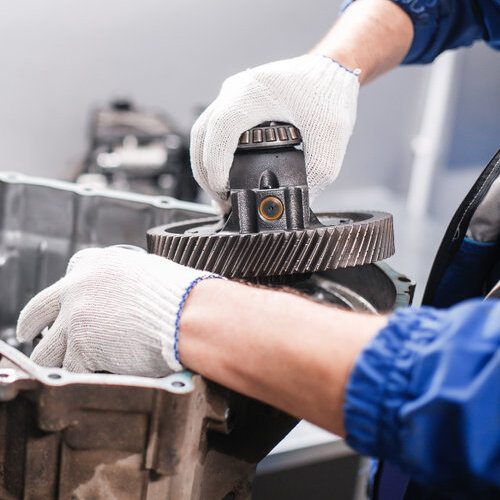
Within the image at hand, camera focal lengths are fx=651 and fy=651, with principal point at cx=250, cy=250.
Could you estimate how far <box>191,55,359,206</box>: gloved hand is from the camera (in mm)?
833

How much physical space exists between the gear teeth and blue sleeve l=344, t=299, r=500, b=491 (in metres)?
0.22

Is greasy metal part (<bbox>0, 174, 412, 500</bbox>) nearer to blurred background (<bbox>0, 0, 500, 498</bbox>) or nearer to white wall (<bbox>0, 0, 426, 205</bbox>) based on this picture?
blurred background (<bbox>0, 0, 500, 498</bbox>)

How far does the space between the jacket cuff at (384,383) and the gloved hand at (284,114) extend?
1.37ft

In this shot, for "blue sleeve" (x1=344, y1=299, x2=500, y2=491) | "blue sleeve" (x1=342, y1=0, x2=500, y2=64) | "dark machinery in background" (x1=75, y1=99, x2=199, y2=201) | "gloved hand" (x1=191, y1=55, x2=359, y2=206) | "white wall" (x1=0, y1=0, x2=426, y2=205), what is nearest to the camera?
"blue sleeve" (x1=344, y1=299, x2=500, y2=491)

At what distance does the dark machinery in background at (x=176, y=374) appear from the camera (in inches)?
21.3

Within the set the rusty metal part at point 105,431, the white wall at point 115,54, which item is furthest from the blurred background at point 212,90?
the rusty metal part at point 105,431

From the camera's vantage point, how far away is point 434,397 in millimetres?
433

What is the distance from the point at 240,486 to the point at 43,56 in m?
2.39

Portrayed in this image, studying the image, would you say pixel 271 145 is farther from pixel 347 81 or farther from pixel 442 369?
pixel 442 369

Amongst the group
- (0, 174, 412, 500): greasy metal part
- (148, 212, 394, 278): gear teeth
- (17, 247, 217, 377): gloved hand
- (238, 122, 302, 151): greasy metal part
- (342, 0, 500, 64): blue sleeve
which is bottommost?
(0, 174, 412, 500): greasy metal part

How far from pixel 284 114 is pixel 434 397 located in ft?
1.72

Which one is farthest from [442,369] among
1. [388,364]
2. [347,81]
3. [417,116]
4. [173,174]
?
[417,116]

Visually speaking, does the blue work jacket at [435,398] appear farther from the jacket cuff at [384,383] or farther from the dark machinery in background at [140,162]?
the dark machinery in background at [140,162]

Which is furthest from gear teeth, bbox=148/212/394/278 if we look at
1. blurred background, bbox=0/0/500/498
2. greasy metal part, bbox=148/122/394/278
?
blurred background, bbox=0/0/500/498
